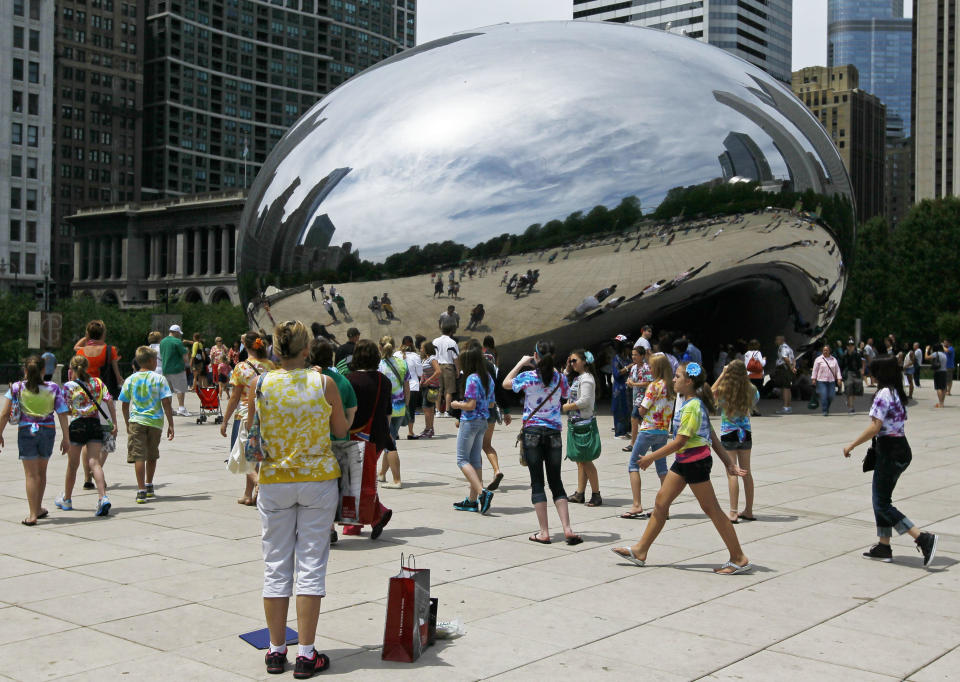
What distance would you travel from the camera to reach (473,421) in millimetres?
9445

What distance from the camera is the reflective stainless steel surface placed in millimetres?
17406

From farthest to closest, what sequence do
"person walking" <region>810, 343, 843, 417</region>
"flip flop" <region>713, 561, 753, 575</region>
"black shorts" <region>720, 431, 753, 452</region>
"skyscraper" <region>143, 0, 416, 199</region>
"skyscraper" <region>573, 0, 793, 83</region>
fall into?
"skyscraper" <region>573, 0, 793, 83</region>
"skyscraper" <region>143, 0, 416, 199</region>
"person walking" <region>810, 343, 843, 417</region>
"black shorts" <region>720, 431, 753, 452</region>
"flip flop" <region>713, 561, 753, 575</region>

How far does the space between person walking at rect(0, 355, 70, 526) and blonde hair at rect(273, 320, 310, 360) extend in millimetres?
4001

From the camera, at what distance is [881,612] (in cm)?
622

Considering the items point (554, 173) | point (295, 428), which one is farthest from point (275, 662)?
point (554, 173)

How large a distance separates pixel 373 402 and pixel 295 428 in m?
3.21

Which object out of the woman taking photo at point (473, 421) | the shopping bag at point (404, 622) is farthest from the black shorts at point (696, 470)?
the shopping bag at point (404, 622)

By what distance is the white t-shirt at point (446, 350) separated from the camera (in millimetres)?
16891

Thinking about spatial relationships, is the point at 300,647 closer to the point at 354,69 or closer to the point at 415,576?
the point at 415,576

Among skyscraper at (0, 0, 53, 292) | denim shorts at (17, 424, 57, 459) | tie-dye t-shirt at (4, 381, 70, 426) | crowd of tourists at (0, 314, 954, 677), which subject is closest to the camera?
crowd of tourists at (0, 314, 954, 677)

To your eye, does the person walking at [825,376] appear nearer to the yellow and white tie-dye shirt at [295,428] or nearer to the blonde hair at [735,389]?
the blonde hair at [735,389]

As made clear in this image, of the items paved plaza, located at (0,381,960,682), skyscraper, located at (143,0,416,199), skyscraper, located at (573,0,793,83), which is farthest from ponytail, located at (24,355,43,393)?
skyscraper, located at (573,0,793,83)

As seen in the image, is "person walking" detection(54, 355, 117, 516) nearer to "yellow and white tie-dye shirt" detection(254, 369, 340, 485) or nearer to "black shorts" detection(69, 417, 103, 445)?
"black shorts" detection(69, 417, 103, 445)

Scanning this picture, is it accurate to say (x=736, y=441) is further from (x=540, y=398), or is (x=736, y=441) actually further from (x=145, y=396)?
Answer: (x=145, y=396)
